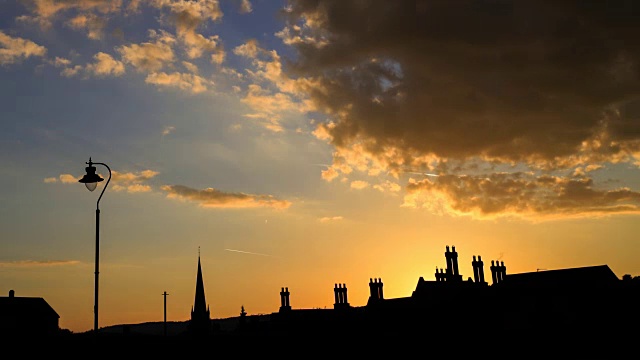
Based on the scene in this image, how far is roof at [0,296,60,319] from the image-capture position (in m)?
80.6

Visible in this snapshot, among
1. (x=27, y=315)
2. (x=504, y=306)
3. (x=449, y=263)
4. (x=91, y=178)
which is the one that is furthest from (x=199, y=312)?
(x=91, y=178)

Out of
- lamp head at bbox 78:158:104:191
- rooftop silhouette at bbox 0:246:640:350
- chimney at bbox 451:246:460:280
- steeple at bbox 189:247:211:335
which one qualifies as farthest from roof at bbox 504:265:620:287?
steeple at bbox 189:247:211:335

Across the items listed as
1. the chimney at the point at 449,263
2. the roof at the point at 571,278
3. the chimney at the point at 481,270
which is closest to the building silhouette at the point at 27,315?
the chimney at the point at 449,263

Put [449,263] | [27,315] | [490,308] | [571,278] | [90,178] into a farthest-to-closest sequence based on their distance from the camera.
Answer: [27,315]
[449,263]
[571,278]
[490,308]
[90,178]

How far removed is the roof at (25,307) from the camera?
264 feet

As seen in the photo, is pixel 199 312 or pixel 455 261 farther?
pixel 199 312

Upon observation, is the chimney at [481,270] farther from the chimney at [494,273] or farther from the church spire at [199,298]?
the church spire at [199,298]

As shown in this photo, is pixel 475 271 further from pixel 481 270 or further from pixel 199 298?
pixel 199 298

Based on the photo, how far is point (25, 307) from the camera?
83.9 metres

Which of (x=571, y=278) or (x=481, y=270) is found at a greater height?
(x=481, y=270)

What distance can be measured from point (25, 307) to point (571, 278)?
70592mm

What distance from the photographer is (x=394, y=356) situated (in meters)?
41.5

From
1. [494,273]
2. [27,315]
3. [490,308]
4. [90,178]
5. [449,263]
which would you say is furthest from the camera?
[27,315]

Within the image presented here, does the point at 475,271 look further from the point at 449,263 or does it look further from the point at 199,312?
the point at 199,312
